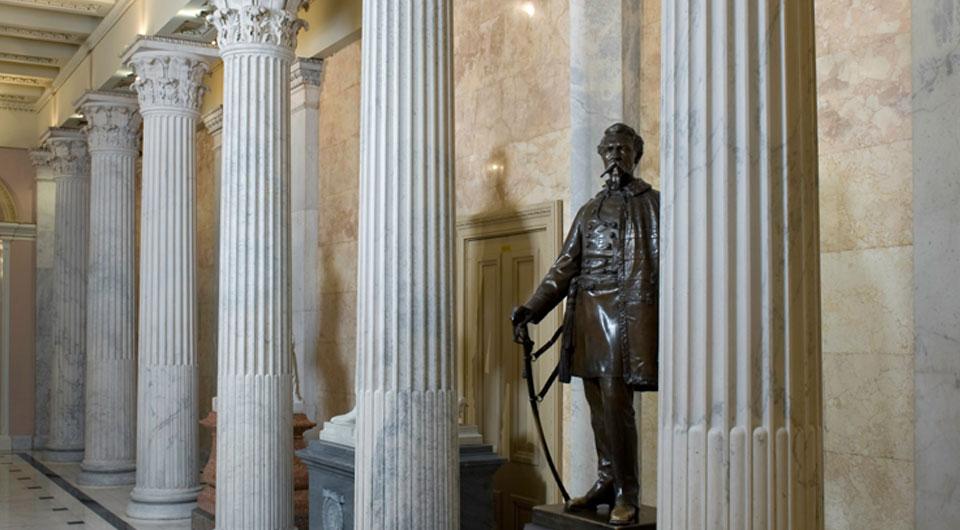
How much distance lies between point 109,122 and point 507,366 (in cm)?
908

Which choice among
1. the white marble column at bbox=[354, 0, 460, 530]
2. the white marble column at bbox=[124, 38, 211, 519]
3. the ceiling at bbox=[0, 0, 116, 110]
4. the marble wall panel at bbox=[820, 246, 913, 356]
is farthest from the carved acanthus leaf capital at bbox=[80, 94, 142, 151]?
the marble wall panel at bbox=[820, 246, 913, 356]

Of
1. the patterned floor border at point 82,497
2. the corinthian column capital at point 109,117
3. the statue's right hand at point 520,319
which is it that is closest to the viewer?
the statue's right hand at point 520,319

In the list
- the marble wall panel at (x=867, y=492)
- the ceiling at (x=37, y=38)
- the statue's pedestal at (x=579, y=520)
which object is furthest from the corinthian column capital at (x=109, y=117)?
the marble wall panel at (x=867, y=492)

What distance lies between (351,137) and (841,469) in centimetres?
763

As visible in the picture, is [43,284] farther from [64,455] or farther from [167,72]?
[167,72]

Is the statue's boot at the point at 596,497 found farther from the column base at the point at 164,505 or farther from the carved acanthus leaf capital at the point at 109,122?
the carved acanthus leaf capital at the point at 109,122

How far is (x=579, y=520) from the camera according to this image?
5.12 metres

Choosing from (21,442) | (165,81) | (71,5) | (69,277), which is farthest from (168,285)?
(21,442)

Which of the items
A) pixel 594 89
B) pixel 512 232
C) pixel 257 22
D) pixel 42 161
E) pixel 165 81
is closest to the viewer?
pixel 594 89

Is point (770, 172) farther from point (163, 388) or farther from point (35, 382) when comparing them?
point (35, 382)

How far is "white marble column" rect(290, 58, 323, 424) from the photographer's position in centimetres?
1324

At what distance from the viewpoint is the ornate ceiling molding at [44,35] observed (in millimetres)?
16484

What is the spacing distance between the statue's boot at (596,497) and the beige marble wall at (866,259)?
5.10 feet

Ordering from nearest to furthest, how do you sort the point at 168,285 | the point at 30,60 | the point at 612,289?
1. the point at 612,289
2. the point at 168,285
3. the point at 30,60
